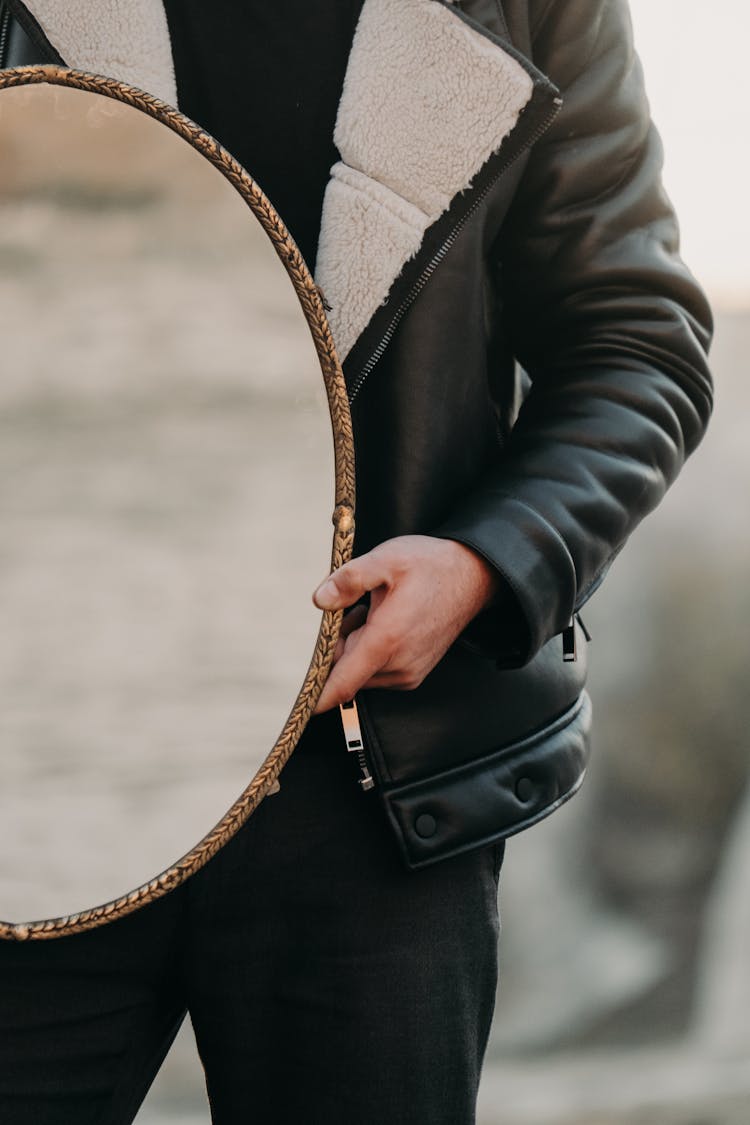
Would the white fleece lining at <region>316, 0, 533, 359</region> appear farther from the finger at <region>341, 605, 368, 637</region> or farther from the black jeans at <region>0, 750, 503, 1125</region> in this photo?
the black jeans at <region>0, 750, 503, 1125</region>

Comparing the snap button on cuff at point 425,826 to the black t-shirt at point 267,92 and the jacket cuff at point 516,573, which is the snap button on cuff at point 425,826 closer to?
the jacket cuff at point 516,573

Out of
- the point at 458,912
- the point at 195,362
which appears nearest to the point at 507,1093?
the point at 458,912

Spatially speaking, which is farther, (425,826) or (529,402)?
(529,402)

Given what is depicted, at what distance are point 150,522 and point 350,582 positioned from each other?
5.3 inches

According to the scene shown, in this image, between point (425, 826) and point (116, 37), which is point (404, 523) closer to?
point (425, 826)

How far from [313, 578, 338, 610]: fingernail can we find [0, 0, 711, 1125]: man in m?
0.04

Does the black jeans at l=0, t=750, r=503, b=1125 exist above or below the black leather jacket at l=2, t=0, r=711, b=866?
below

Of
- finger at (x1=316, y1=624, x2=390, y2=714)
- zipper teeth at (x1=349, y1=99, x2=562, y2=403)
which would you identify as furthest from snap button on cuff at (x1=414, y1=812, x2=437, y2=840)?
zipper teeth at (x1=349, y1=99, x2=562, y2=403)

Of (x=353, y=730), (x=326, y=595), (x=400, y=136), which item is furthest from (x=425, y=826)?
(x=400, y=136)

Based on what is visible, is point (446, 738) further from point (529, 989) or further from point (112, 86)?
point (529, 989)

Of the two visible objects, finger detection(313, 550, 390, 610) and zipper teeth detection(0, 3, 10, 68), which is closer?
finger detection(313, 550, 390, 610)

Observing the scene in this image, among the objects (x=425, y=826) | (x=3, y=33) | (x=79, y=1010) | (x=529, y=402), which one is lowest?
(x=79, y=1010)

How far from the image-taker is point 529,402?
909 mm

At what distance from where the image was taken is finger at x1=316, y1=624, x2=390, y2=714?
745mm
